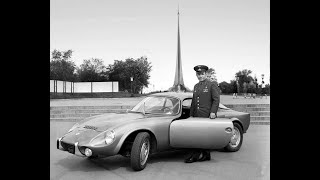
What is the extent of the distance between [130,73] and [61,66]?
36.4 ft

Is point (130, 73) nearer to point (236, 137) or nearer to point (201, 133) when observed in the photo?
point (236, 137)

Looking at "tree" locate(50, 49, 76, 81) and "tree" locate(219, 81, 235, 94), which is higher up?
"tree" locate(50, 49, 76, 81)

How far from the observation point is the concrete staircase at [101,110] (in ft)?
39.8

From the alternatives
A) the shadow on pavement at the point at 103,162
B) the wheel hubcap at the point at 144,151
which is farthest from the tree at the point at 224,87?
the wheel hubcap at the point at 144,151

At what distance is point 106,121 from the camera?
16.4 feet

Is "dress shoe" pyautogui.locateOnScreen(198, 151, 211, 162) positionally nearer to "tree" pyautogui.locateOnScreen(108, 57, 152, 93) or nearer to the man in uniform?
the man in uniform

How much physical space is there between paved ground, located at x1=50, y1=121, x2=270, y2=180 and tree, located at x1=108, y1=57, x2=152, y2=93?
126 ft

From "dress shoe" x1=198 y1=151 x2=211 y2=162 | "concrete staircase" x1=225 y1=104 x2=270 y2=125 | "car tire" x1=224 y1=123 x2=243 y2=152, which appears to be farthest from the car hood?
"concrete staircase" x1=225 y1=104 x2=270 y2=125

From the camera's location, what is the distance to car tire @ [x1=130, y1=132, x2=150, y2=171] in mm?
4496

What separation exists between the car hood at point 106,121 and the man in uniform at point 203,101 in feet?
3.41

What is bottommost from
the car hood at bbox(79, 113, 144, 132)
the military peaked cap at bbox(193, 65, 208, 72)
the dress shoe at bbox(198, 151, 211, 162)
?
the dress shoe at bbox(198, 151, 211, 162)
